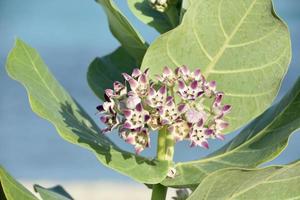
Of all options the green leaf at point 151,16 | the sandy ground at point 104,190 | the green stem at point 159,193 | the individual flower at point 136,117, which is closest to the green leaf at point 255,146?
the green stem at point 159,193

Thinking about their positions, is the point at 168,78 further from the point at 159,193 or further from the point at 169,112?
the point at 159,193

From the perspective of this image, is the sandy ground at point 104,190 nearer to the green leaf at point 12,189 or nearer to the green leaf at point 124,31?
the green leaf at point 124,31

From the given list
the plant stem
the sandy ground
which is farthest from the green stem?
the sandy ground

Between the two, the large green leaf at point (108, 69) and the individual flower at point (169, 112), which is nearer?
the individual flower at point (169, 112)

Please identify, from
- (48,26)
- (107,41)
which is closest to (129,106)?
(107,41)

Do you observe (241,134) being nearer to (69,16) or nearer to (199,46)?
(199,46)

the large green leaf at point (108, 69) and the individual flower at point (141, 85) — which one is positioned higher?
the large green leaf at point (108, 69)
